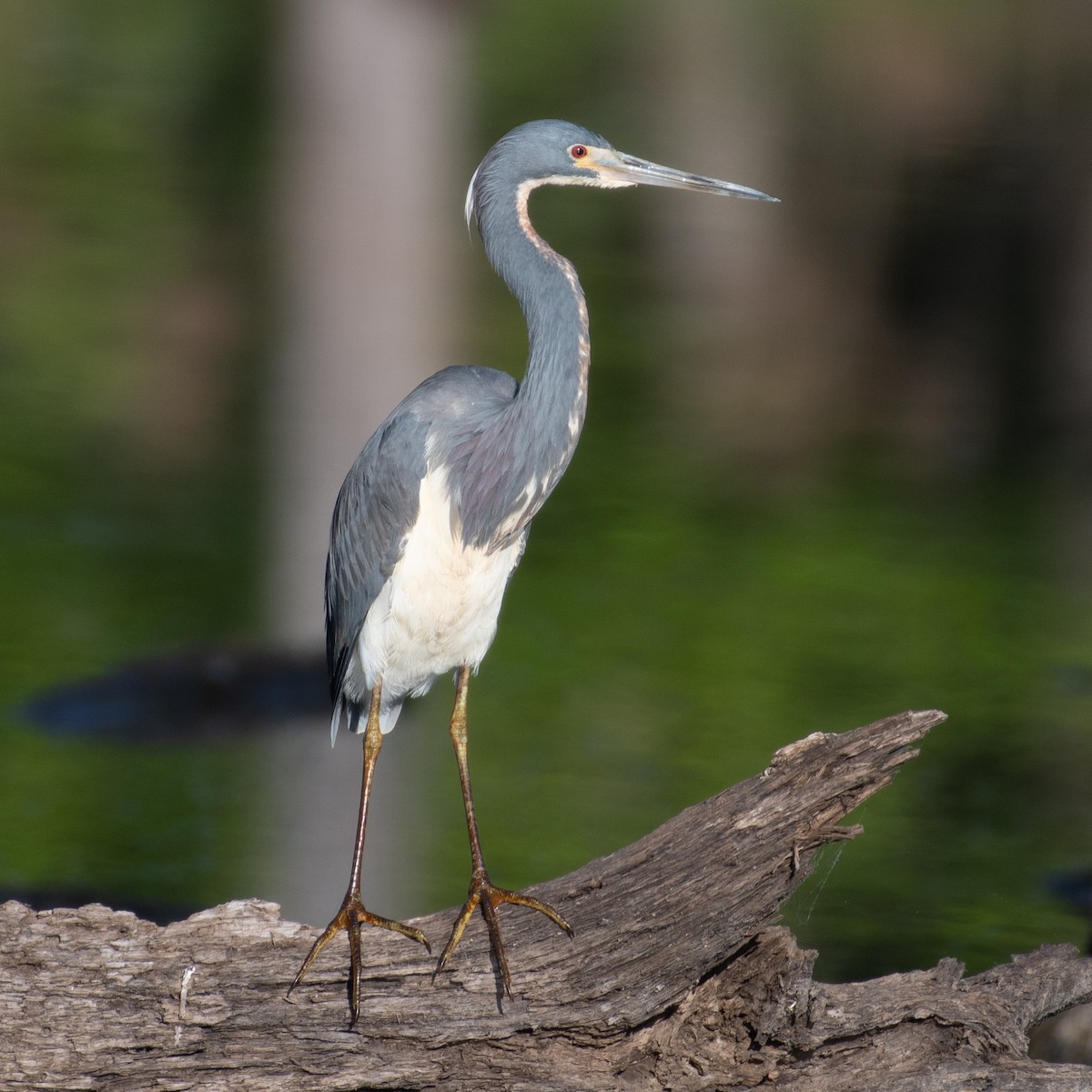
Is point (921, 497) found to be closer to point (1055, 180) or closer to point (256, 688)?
point (256, 688)

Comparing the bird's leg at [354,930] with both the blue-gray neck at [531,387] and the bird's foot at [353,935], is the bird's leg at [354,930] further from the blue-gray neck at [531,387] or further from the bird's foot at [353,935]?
the blue-gray neck at [531,387]

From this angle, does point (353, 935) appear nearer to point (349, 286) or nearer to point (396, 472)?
point (396, 472)

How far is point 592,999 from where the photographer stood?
3.19m

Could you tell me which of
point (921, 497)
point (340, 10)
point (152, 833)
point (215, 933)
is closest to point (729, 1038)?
point (215, 933)

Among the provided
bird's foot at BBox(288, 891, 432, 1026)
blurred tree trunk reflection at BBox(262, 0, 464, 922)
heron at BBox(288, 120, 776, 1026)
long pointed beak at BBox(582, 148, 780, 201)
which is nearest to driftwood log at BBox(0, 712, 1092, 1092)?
bird's foot at BBox(288, 891, 432, 1026)

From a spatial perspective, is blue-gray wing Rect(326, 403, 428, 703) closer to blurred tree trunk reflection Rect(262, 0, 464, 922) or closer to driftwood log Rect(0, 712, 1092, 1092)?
driftwood log Rect(0, 712, 1092, 1092)

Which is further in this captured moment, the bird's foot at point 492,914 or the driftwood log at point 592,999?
the bird's foot at point 492,914

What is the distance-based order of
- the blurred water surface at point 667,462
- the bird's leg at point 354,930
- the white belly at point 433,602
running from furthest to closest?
the blurred water surface at point 667,462
the white belly at point 433,602
the bird's leg at point 354,930

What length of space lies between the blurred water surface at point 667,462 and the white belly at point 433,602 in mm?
1684

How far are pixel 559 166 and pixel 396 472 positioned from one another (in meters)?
0.73

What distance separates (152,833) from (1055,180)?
10.8m

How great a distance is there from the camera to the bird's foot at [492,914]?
325cm

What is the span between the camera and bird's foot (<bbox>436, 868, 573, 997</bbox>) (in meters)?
3.25

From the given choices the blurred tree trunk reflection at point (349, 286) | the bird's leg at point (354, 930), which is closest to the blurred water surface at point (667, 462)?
the blurred tree trunk reflection at point (349, 286)
